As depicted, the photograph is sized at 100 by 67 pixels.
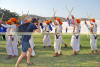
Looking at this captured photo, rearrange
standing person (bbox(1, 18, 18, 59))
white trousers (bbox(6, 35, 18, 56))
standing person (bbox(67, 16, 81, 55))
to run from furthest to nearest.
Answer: standing person (bbox(67, 16, 81, 55))
white trousers (bbox(6, 35, 18, 56))
standing person (bbox(1, 18, 18, 59))

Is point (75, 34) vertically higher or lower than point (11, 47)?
higher

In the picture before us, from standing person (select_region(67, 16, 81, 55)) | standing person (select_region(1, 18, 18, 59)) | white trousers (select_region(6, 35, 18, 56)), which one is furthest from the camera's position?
standing person (select_region(67, 16, 81, 55))

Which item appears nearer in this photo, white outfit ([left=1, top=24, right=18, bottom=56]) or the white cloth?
white outfit ([left=1, top=24, right=18, bottom=56])

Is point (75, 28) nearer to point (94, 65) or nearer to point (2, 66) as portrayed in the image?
point (94, 65)

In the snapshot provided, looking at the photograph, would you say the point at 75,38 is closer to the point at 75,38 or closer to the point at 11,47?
the point at 75,38

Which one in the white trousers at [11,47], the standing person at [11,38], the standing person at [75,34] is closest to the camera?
the standing person at [11,38]

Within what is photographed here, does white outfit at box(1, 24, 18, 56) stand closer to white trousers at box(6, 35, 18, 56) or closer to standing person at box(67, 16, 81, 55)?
white trousers at box(6, 35, 18, 56)

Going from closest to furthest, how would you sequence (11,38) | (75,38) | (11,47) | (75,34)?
(11,38) < (11,47) < (75,34) < (75,38)

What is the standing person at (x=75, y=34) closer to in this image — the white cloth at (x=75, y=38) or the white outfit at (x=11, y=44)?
the white cloth at (x=75, y=38)

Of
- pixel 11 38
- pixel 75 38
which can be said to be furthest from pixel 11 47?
pixel 75 38

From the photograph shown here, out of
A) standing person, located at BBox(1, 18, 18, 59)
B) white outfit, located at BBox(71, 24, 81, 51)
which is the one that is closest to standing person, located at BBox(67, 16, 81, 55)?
white outfit, located at BBox(71, 24, 81, 51)

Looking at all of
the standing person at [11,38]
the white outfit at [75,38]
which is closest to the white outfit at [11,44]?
the standing person at [11,38]

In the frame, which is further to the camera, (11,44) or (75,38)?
(75,38)

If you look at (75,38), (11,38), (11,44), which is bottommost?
(11,44)
